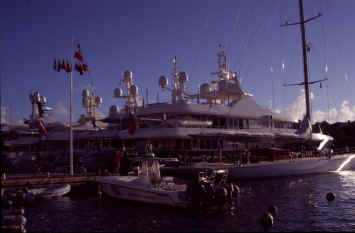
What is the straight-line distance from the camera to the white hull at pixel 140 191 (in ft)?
71.4

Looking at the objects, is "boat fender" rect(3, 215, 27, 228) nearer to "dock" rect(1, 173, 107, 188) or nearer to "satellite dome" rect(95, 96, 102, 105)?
"dock" rect(1, 173, 107, 188)

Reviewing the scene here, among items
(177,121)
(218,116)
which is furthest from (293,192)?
(218,116)

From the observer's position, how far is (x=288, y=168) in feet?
125

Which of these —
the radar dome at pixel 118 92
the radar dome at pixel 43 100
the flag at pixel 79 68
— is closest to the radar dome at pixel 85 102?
the radar dome at pixel 118 92

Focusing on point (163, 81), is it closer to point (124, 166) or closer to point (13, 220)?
point (124, 166)

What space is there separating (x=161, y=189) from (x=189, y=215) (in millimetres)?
3445

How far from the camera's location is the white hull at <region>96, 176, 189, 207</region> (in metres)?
21.8

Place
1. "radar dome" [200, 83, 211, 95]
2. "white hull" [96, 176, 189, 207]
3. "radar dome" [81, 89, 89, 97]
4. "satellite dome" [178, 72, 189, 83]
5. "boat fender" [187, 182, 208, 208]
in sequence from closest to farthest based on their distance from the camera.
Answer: "boat fender" [187, 182, 208, 208] → "white hull" [96, 176, 189, 207] → "satellite dome" [178, 72, 189, 83] → "radar dome" [200, 83, 211, 95] → "radar dome" [81, 89, 89, 97]

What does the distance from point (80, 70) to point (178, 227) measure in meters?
20.2

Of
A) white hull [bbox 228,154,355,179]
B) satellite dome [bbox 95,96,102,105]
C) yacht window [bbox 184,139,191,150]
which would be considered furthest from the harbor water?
satellite dome [bbox 95,96,102,105]

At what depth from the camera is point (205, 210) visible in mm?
20734

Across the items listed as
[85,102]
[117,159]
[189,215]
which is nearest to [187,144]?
[117,159]

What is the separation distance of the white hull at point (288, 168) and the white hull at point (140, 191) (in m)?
11.6

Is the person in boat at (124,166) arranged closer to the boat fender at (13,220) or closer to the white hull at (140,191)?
the white hull at (140,191)
